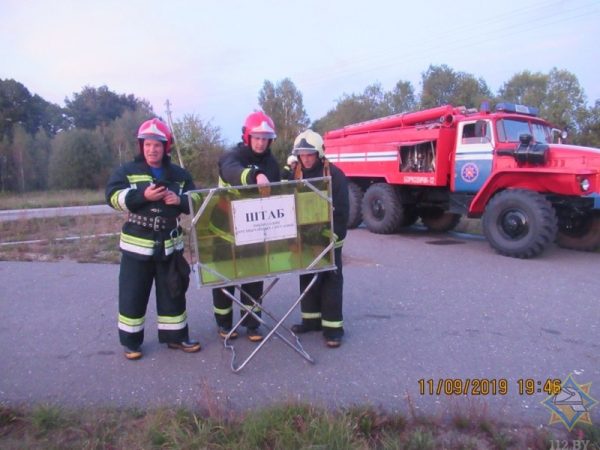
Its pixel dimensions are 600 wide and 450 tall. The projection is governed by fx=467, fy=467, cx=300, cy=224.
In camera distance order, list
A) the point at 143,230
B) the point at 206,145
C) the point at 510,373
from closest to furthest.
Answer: the point at 510,373, the point at 143,230, the point at 206,145

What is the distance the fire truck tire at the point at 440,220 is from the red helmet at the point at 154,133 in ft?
22.8

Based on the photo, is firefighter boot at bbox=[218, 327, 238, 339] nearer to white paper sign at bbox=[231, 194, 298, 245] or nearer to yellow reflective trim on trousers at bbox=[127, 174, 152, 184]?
white paper sign at bbox=[231, 194, 298, 245]

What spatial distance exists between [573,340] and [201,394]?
3014 millimetres

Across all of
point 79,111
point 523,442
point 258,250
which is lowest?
point 523,442

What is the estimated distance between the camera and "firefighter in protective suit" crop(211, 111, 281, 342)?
132 inches

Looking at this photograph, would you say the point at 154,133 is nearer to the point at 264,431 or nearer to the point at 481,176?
the point at 264,431

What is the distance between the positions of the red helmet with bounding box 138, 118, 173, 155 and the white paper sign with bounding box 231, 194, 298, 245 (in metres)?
0.82

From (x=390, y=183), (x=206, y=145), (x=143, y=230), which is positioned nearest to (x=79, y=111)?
(x=206, y=145)

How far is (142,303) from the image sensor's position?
12.0 feet

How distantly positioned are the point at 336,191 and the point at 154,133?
1.45m

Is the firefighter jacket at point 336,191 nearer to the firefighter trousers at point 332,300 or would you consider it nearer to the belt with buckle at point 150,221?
the firefighter trousers at point 332,300

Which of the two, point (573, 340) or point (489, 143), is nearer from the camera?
point (573, 340)

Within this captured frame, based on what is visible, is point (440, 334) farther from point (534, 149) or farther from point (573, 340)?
point (534, 149)

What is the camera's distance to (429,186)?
859 cm
